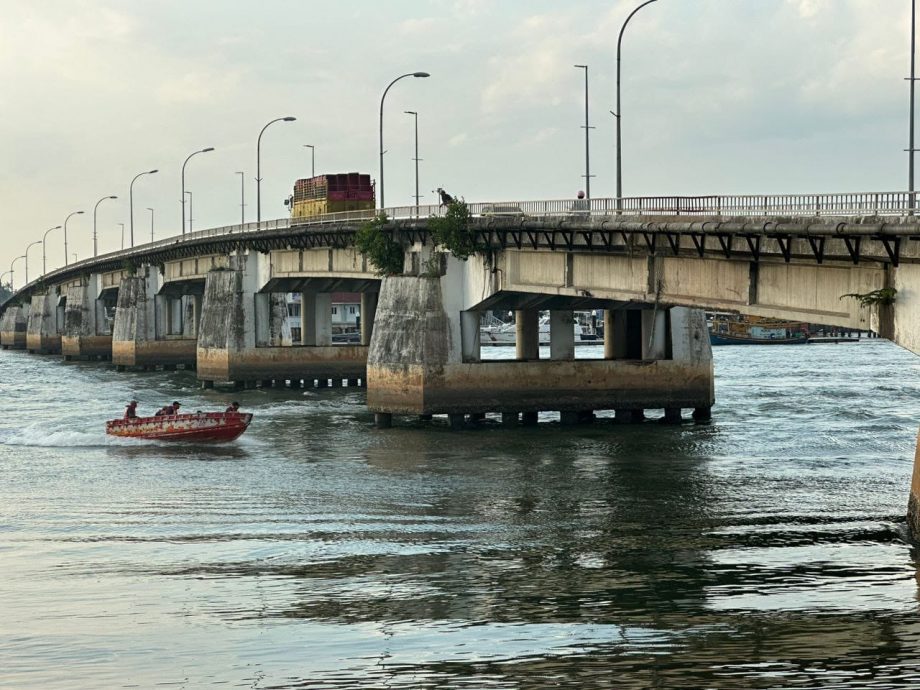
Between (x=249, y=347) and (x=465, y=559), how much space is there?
65.8 meters

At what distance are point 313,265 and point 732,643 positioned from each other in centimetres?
6778

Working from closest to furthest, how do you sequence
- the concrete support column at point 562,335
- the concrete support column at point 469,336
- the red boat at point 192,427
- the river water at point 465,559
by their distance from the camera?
the river water at point 465,559, the red boat at point 192,427, the concrete support column at point 469,336, the concrete support column at point 562,335

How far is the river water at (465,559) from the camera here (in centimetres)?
2519

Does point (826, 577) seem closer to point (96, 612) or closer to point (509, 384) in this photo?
point (96, 612)

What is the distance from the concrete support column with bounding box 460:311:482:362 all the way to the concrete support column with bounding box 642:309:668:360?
7705 mm

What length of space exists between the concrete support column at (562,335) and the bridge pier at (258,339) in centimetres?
2722

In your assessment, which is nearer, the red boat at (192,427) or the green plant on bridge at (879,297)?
the green plant on bridge at (879,297)

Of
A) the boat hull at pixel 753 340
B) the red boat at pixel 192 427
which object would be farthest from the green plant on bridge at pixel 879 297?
the boat hull at pixel 753 340

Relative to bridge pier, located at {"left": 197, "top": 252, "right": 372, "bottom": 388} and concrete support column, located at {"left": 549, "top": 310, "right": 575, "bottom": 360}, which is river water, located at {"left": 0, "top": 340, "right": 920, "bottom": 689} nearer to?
concrete support column, located at {"left": 549, "top": 310, "right": 575, "bottom": 360}

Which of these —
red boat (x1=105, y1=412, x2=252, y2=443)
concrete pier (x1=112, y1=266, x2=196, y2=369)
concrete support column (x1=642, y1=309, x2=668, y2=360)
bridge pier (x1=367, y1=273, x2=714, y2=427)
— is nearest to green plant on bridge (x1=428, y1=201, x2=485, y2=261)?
bridge pier (x1=367, y1=273, x2=714, y2=427)

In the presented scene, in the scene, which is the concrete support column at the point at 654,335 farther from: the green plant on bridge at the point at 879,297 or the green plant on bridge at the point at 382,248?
the green plant on bridge at the point at 879,297

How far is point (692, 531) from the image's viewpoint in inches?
1527

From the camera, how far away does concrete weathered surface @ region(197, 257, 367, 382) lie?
97688 mm

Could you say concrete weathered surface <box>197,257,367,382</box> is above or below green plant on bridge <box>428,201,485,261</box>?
below
